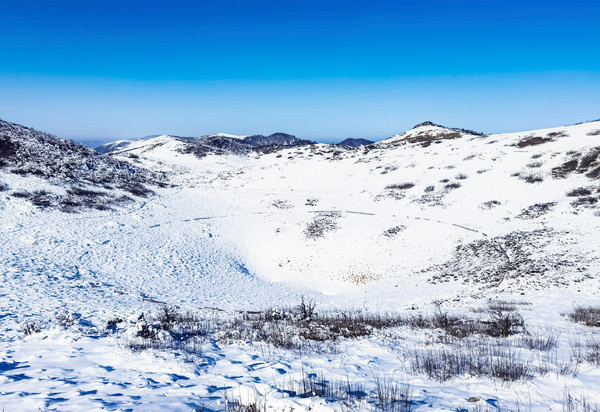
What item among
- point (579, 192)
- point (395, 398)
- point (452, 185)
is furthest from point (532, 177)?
point (395, 398)

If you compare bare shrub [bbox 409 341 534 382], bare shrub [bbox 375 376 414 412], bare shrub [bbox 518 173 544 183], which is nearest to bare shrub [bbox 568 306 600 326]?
bare shrub [bbox 409 341 534 382]

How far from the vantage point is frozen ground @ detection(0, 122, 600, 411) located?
643 centimetres

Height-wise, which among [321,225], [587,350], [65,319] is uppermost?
[321,225]

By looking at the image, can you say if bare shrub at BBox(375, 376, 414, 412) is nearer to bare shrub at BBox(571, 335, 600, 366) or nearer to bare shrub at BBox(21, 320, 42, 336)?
bare shrub at BBox(571, 335, 600, 366)

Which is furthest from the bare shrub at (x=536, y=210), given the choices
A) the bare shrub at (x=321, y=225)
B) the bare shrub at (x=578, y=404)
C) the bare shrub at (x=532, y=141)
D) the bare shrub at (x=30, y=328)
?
the bare shrub at (x=30, y=328)

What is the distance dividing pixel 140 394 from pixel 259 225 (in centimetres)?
3413

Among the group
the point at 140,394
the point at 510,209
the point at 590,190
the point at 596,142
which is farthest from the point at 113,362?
the point at 596,142

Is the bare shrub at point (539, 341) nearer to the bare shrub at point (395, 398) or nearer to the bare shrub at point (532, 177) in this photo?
the bare shrub at point (395, 398)

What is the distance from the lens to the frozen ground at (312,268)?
21.1 ft

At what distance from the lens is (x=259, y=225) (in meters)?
40.0

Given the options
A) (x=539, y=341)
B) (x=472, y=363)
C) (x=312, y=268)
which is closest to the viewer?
(x=472, y=363)

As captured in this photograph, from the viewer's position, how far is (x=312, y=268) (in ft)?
103

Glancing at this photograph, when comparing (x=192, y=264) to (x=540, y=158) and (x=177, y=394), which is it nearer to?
(x=177, y=394)

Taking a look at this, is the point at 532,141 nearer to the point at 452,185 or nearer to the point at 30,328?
the point at 452,185
